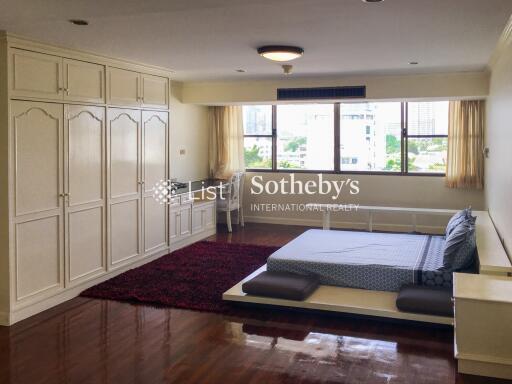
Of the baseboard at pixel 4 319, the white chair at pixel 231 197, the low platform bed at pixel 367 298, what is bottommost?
the baseboard at pixel 4 319

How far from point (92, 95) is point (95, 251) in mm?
1508

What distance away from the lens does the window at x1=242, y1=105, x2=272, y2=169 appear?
349 inches

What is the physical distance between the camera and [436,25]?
3.87m

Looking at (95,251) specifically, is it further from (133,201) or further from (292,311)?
(292,311)

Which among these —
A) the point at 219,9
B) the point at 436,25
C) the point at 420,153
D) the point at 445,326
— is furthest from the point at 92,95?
the point at 420,153

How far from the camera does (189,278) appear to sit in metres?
5.43

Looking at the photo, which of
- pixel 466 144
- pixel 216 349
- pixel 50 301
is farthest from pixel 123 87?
pixel 466 144

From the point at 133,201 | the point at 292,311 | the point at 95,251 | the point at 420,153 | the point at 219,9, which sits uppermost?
the point at 219,9

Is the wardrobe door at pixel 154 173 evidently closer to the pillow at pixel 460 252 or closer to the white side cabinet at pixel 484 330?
the pillow at pixel 460 252

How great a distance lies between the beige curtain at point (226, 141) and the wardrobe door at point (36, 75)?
4.35m

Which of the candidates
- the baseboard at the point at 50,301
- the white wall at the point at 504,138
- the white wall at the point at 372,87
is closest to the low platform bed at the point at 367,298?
the white wall at the point at 504,138

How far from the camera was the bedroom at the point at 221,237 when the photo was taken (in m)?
3.32

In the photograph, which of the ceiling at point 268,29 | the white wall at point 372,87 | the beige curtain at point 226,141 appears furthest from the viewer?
the beige curtain at point 226,141

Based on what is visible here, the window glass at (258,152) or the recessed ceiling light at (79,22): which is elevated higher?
the recessed ceiling light at (79,22)
